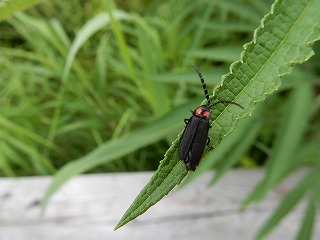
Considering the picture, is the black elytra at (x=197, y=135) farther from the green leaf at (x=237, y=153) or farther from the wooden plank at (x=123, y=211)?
the wooden plank at (x=123, y=211)

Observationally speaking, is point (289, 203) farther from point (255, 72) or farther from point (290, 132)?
point (255, 72)

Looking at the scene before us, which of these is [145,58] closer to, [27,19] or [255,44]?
[27,19]

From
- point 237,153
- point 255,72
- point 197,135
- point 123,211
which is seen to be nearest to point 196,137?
point 197,135

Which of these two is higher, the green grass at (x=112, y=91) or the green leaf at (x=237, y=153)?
the green grass at (x=112, y=91)

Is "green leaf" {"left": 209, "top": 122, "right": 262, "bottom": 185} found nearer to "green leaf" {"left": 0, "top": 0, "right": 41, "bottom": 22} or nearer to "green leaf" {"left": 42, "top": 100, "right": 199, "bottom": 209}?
"green leaf" {"left": 42, "top": 100, "right": 199, "bottom": 209}

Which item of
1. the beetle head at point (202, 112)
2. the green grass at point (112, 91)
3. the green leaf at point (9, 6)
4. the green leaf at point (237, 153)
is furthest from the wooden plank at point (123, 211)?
the green leaf at point (9, 6)
